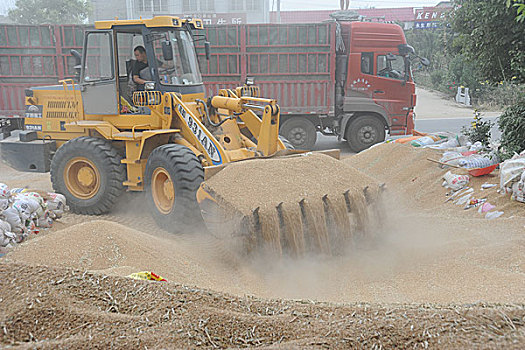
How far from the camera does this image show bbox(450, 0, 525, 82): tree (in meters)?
8.09

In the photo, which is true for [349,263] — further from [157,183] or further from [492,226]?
[157,183]

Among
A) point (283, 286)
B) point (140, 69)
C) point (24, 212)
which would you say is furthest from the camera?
point (140, 69)

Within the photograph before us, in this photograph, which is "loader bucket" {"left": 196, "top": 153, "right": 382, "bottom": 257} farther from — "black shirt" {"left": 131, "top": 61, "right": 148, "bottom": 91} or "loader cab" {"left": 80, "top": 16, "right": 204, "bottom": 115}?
"black shirt" {"left": 131, "top": 61, "right": 148, "bottom": 91}

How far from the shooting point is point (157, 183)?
693 centimetres

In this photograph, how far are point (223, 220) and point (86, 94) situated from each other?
12.3 ft

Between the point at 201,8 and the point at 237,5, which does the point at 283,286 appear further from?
the point at 237,5

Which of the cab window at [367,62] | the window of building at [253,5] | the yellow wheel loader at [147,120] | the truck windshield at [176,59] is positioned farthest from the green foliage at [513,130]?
the window of building at [253,5]

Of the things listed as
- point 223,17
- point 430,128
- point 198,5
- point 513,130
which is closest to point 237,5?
point 223,17

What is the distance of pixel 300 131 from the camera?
12781 mm

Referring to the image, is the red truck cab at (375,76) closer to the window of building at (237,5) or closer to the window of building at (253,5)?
the window of building at (253,5)

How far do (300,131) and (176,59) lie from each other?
5905 millimetres

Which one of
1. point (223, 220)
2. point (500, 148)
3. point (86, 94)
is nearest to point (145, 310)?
point (223, 220)

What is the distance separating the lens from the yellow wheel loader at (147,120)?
6848mm

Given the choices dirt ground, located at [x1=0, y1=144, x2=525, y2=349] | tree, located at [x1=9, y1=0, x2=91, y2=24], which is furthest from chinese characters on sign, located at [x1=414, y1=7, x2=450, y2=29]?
dirt ground, located at [x1=0, y1=144, x2=525, y2=349]
